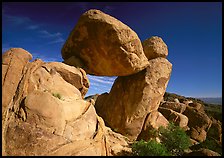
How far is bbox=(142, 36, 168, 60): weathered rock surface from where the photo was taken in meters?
17.1

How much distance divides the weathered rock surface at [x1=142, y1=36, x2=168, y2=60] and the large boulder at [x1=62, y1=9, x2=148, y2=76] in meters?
2.09

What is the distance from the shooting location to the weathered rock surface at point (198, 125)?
1998 centimetres

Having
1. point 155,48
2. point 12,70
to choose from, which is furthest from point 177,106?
point 12,70

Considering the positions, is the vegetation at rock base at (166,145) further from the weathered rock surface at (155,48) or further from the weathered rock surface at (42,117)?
the weathered rock surface at (155,48)

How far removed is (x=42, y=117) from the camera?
295 inches

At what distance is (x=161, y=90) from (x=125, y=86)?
2.77 m

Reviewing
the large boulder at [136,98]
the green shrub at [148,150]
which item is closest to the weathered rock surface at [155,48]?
the large boulder at [136,98]

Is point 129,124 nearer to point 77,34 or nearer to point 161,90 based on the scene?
point 161,90

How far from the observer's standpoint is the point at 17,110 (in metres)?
7.67

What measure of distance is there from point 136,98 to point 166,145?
15.5 feet

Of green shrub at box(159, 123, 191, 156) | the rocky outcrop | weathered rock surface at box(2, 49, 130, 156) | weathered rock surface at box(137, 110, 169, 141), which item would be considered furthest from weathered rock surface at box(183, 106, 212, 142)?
the rocky outcrop

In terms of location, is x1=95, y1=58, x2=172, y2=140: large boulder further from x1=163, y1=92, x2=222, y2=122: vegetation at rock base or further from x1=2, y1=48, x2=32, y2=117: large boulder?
x1=163, y1=92, x2=222, y2=122: vegetation at rock base

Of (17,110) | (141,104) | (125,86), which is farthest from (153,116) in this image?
(17,110)

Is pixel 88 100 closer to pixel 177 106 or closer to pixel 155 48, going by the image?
pixel 155 48
